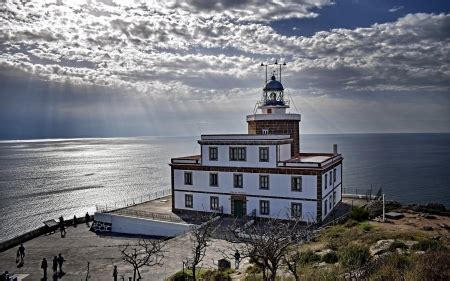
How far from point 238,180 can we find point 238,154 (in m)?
2.32

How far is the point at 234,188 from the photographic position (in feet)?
105

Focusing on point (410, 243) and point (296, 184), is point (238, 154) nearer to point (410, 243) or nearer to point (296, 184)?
point (296, 184)

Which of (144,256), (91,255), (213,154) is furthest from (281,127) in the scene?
(91,255)

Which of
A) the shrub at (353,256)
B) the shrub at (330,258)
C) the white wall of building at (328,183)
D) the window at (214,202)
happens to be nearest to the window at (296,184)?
the white wall of building at (328,183)

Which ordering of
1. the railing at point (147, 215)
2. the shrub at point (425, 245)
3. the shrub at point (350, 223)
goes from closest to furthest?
the shrub at point (425, 245) < the shrub at point (350, 223) < the railing at point (147, 215)

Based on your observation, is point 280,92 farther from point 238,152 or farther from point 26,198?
point 26,198

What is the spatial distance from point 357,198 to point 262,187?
14334 mm

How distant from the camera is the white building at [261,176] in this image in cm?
2947

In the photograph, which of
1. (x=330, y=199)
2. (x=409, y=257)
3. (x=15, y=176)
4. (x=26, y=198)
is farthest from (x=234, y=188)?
(x=15, y=176)

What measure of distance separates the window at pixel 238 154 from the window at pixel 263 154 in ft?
4.63

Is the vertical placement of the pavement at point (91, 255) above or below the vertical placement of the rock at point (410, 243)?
below

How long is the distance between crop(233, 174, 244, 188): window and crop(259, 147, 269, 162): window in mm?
2469

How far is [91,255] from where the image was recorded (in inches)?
1066

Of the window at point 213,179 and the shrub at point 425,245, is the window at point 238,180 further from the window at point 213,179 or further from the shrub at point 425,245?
the shrub at point 425,245
